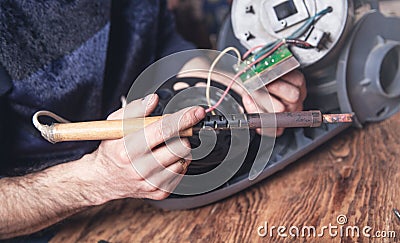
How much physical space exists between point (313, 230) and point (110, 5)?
1.85 ft

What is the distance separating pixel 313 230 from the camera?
682 mm

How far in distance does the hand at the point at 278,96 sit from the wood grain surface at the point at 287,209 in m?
0.10

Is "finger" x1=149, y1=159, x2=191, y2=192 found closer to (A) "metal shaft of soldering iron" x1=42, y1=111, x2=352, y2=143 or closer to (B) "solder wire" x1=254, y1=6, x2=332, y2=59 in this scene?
(A) "metal shaft of soldering iron" x1=42, y1=111, x2=352, y2=143

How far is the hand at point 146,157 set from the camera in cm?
60

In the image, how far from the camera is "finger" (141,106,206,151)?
0.60m

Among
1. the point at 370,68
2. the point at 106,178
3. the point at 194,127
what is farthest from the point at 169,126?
the point at 370,68

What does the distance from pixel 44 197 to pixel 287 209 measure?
0.37 metres

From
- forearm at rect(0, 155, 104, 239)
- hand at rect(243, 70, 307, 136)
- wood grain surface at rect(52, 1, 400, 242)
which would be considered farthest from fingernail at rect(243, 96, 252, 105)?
forearm at rect(0, 155, 104, 239)

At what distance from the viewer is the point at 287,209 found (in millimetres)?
742

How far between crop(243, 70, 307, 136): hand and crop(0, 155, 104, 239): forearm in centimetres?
27

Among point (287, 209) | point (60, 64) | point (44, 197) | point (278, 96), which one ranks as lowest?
point (287, 209)

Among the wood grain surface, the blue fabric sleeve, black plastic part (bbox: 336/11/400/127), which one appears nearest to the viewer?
the wood grain surface

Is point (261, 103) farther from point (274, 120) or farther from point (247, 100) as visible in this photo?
point (274, 120)

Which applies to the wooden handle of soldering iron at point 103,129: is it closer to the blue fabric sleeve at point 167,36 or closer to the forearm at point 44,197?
the forearm at point 44,197
